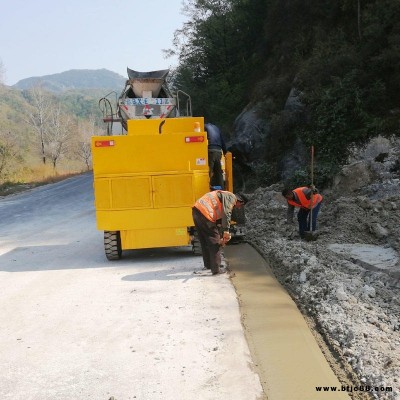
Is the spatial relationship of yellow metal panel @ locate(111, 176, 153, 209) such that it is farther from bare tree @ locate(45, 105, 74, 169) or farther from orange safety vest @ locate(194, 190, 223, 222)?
bare tree @ locate(45, 105, 74, 169)

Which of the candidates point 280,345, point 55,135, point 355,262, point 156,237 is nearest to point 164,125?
point 156,237

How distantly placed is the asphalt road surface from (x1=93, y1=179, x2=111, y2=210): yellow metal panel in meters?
0.97

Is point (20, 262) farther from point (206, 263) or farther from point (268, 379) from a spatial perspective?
point (268, 379)


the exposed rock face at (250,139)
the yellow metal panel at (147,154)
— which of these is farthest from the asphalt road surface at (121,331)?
the exposed rock face at (250,139)

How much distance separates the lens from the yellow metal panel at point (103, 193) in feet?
24.1

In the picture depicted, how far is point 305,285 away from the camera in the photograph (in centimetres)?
555

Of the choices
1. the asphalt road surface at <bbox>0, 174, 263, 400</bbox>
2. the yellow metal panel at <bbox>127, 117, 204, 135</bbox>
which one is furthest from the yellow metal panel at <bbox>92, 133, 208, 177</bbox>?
the asphalt road surface at <bbox>0, 174, 263, 400</bbox>

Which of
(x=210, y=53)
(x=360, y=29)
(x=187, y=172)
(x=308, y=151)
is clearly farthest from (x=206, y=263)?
(x=210, y=53)

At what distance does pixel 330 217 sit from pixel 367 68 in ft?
21.6

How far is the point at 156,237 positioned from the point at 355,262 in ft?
9.81

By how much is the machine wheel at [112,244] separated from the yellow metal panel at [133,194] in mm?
480

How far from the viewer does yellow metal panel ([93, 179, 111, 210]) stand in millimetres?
7340

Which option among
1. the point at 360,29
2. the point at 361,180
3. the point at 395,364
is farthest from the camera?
the point at 360,29

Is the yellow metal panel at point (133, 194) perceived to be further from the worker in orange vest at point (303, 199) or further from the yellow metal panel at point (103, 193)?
the worker in orange vest at point (303, 199)
